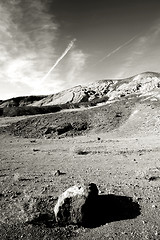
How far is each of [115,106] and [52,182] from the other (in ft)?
70.6

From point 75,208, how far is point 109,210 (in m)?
1.24

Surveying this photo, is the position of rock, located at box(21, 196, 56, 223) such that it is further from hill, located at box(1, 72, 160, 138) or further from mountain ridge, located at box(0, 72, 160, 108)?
mountain ridge, located at box(0, 72, 160, 108)

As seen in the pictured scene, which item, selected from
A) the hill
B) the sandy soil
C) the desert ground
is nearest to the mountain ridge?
the hill

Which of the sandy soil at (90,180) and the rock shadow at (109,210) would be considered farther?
the rock shadow at (109,210)

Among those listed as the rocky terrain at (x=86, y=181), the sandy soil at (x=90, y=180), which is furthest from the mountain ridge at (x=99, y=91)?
the sandy soil at (x=90, y=180)

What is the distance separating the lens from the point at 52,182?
9266mm

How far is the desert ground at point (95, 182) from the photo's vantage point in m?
5.89

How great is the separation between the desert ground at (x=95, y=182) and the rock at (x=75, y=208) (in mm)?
194

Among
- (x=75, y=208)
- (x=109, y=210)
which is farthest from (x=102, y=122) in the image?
(x=75, y=208)

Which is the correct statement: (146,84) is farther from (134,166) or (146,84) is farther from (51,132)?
(134,166)

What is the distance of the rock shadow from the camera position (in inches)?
245

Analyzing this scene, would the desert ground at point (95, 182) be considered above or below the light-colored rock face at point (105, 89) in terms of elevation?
below

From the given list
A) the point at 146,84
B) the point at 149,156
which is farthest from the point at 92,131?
the point at 146,84

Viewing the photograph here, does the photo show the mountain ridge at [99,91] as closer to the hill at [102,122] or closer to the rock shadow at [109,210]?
the hill at [102,122]
